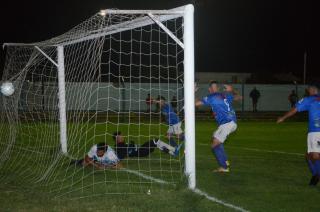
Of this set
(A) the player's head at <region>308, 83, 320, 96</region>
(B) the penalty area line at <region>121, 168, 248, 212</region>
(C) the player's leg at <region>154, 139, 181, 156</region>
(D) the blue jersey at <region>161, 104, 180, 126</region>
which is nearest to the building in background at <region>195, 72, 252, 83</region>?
(D) the blue jersey at <region>161, 104, 180, 126</region>

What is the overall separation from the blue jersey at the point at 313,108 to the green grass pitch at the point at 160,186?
1185 mm

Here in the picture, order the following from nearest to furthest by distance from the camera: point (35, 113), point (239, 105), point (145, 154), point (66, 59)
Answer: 1. point (145, 154)
2. point (66, 59)
3. point (35, 113)
4. point (239, 105)

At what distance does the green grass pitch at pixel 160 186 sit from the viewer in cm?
869

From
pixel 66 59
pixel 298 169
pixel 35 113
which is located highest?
pixel 66 59

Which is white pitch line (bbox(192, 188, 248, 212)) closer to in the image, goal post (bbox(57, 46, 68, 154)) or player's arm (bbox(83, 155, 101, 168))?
player's arm (bbox(83, 155, 101, 168))

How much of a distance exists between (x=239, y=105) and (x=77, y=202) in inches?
1335

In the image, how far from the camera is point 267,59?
203 ft

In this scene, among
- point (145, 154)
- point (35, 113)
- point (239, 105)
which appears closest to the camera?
point (145, 154)

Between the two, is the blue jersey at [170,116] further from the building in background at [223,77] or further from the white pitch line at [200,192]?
the building in background at [223,77]

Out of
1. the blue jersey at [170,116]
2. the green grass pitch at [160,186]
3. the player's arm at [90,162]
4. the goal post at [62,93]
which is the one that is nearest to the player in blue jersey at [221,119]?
the green grass pitch at [160,186]

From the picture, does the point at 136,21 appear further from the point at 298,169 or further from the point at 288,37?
the point at 288,37

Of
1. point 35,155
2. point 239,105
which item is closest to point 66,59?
point 35,155

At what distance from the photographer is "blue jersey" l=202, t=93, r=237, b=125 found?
1237cm

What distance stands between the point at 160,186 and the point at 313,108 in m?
3.28
